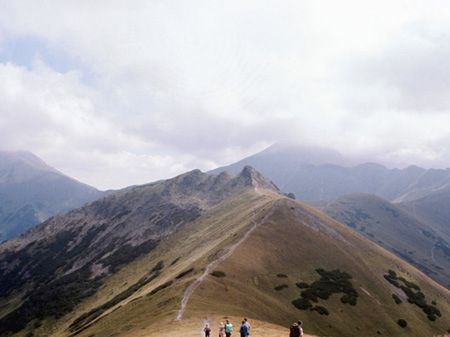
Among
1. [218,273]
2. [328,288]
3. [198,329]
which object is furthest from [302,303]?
[198,329]

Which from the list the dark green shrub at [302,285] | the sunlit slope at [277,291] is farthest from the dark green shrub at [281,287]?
the dark green shrub at [302,285]

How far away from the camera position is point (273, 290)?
7956 centimetres

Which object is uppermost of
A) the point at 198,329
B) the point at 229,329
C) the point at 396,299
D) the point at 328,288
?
the point at 229,329

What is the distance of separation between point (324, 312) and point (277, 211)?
56414mm

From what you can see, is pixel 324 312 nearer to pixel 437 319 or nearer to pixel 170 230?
pixel 437 319

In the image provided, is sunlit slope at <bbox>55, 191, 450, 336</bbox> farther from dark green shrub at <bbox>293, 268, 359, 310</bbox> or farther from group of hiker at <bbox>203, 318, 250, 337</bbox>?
group of hiker at <bbox>203, 318, 250, 337</bbox>

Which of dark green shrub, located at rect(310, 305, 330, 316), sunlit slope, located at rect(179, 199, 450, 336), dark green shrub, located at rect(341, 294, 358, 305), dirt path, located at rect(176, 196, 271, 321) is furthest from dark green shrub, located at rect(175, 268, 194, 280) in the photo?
dark green shrub, located at rect(341, 294, 358, 305)

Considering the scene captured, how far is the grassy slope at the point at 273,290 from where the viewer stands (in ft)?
206

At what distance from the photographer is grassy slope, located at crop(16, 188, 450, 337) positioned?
62.7 meters

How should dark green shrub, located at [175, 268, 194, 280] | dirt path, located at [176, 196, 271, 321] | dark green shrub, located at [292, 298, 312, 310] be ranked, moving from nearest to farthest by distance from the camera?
1. dirt path, located at [176, 196, 271, 321]
2. dark green shrub, located at [292, 298, 312, 310]
3. dark green shrub, located at [175, 268, 194, 280]

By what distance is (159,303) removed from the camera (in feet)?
225

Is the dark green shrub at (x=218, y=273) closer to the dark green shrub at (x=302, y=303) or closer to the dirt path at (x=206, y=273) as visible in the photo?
the dirt path at (x=206, y=273)

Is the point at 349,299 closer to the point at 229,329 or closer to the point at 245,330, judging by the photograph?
the point at 229,329

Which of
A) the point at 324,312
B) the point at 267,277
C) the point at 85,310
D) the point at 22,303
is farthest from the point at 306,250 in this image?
the point at 22,303
